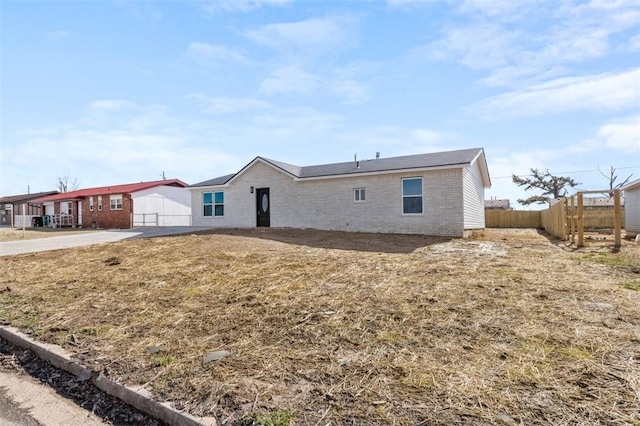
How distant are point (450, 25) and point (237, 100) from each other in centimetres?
823

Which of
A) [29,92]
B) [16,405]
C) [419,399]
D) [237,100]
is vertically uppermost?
[237,100]

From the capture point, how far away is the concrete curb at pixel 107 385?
226 centimetres

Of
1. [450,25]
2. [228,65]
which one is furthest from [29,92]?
[450,25]

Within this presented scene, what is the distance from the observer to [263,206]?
18.5 meters

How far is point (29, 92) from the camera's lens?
32.1 ft

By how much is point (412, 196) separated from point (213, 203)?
1169 cm

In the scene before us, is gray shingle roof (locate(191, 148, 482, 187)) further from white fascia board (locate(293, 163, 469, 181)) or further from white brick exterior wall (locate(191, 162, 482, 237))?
white brick exterior wall (locate(191, 162, 482, 237))

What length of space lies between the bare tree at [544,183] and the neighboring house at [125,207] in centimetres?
3851

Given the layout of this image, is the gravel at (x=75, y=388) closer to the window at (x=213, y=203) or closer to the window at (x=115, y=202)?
the window at (x=213, y=203)

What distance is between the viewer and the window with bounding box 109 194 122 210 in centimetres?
2766

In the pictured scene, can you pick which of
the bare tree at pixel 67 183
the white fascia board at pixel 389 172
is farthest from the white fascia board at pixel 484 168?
the bare tree at pixel 67 183

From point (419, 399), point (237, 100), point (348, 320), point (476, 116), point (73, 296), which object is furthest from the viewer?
point (476, 116)

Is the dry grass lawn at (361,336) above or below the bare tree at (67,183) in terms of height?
below

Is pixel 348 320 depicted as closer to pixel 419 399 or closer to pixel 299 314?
pixel 299 314
